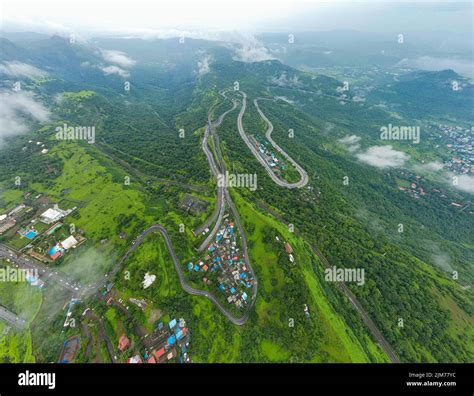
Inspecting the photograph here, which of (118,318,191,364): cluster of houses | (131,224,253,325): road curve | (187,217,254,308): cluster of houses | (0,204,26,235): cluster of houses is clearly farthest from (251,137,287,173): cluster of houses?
(0,204,26,235): cluster of houses

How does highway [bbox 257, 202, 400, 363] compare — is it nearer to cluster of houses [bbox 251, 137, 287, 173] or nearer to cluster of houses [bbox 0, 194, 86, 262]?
cluster of houses [bbox 251, 137, 287, 173]

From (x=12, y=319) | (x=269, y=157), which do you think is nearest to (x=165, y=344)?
(x=12, y=319)

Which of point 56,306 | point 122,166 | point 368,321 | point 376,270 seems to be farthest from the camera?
point 122,166

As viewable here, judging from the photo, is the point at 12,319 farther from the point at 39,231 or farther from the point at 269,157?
the point at 269,157
